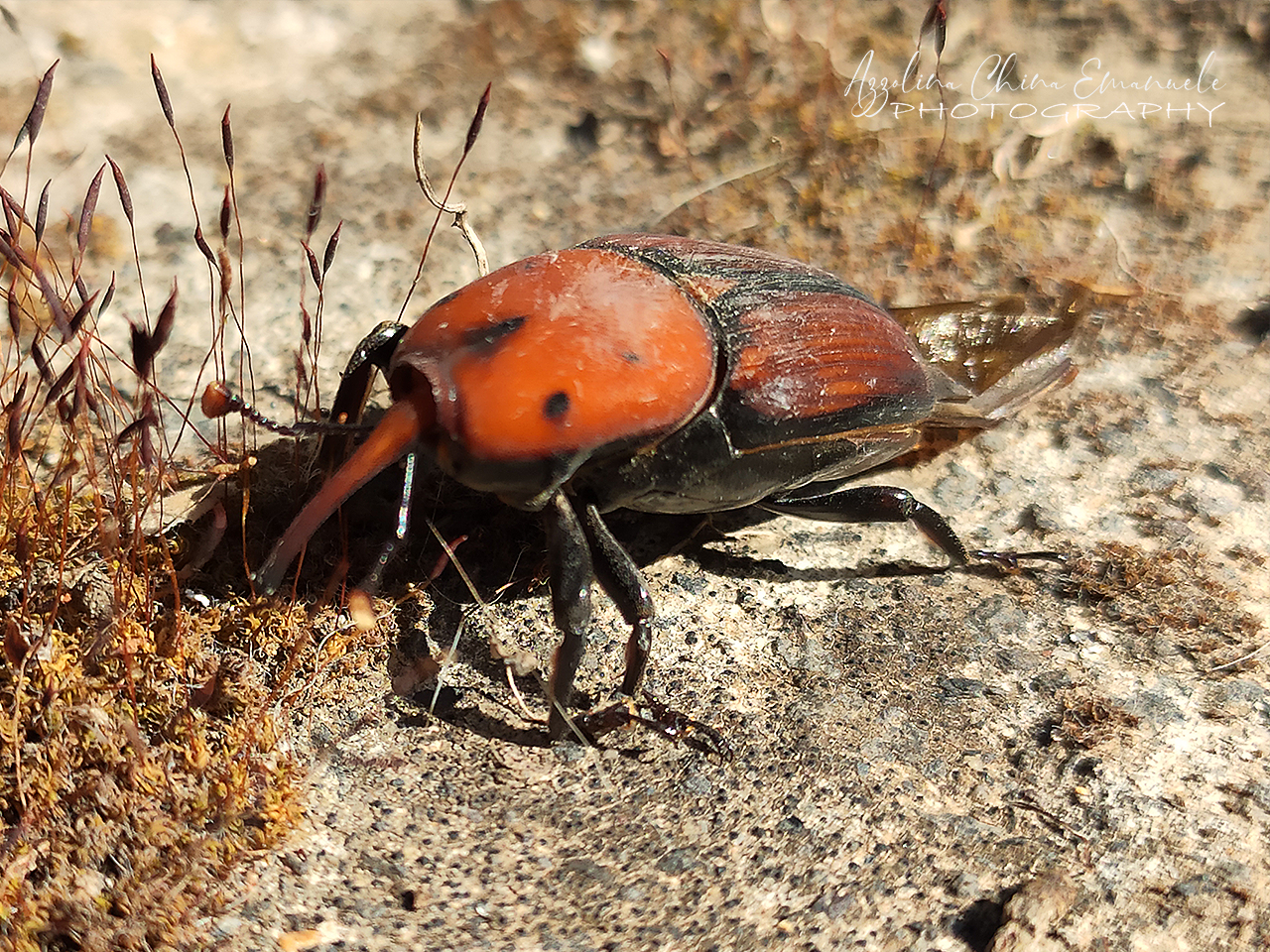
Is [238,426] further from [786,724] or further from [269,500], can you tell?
[786,724]

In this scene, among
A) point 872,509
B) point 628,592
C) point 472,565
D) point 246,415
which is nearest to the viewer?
point 246,415

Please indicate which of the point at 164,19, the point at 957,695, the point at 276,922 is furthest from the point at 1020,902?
the point at 164,19

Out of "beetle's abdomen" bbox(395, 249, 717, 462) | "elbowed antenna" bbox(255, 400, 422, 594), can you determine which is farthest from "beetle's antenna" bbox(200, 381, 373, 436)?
"beetle's abdomen" bbox(395, 249, 717, 462)

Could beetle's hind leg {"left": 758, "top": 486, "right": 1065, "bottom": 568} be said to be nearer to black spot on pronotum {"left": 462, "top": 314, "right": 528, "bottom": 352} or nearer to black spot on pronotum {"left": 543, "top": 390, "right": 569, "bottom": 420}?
black spot on pronotum {"left": 543, "top": 390, "right": 569, "bottom": 420}

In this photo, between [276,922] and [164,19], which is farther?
[164,19]

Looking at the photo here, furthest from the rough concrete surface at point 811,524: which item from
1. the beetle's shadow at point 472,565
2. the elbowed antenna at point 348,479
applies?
the elbowed antenna at point 348,479

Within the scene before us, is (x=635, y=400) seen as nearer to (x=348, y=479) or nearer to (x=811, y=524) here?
(x=348, y=479)

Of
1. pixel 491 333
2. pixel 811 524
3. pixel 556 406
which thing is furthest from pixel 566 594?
pixel 811 524
